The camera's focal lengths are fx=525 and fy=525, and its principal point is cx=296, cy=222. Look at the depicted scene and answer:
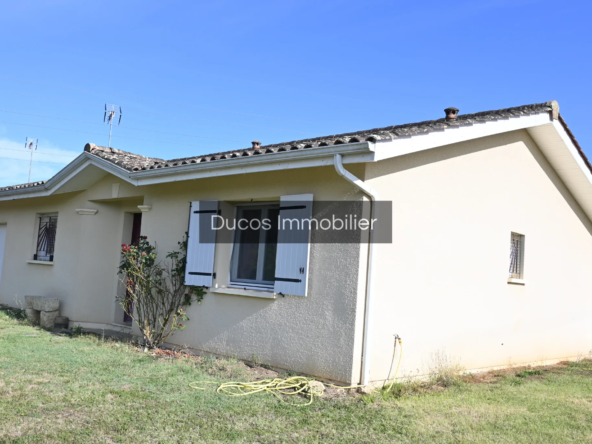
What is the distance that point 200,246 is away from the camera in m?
8.02

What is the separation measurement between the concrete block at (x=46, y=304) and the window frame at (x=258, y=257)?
4501 mm

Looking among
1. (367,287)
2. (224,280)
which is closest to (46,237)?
(224,280)

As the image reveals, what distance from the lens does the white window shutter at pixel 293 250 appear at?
6.76 meters

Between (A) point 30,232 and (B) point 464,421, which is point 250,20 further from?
(B) point 464,421

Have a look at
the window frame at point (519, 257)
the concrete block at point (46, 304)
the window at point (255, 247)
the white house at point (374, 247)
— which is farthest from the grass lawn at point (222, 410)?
the concrete block at point (46, 304)

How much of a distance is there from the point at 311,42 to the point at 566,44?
5586 mm

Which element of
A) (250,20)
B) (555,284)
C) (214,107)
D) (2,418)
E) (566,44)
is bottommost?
(2,418)

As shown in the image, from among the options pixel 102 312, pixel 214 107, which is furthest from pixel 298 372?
pixel 214 107

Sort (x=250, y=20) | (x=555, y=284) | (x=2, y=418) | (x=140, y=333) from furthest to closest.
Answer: (x=250, y=20)
(x=555, y=284)
(x=140, y=333)
(x=2, y=418)

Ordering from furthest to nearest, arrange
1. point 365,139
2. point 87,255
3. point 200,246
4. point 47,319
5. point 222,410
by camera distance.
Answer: point 87,255
point 47,319
point 200,246
point 365,139
point 222,410

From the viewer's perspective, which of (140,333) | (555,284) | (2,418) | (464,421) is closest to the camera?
(2,418)

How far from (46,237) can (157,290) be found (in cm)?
514

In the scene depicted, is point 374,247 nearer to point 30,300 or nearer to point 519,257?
point 519,257

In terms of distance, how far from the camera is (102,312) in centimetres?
1064
